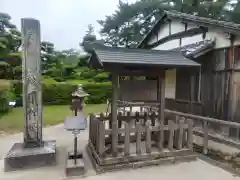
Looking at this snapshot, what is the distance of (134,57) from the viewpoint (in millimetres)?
4441

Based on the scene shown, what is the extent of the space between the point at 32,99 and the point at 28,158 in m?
1.31

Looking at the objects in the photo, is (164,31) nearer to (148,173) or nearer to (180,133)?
(180,133)

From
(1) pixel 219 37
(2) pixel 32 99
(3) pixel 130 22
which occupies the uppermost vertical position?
(3) pixel 130 22

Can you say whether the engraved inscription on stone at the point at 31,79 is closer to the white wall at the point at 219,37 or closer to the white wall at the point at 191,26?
the white wall at the point at 219,37

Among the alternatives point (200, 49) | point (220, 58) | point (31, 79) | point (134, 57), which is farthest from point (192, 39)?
point (31, 79)

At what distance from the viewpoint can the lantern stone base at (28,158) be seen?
4258 mm

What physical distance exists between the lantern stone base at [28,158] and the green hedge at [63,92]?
456 inches

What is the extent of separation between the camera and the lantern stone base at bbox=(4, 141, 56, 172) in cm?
426

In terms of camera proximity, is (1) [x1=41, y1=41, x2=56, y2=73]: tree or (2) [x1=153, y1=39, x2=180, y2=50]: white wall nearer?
(2) [x1=153, y1=39, x2=180, y2=50]: white wall

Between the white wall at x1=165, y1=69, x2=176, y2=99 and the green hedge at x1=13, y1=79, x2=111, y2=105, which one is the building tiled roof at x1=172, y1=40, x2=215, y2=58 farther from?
the green hedge at x1=13, y1=79, x2=111, y2=105

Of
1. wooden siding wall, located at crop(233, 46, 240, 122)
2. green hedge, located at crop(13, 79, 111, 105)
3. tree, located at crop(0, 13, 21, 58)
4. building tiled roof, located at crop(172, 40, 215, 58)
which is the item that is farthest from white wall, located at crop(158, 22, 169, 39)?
tree, located at crop(0, 13, 21, 58)

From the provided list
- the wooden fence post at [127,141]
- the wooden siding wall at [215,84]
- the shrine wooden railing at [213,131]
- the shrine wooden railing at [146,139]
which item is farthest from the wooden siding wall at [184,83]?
the wooden fence post at [127,141]

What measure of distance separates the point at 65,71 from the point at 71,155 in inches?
761

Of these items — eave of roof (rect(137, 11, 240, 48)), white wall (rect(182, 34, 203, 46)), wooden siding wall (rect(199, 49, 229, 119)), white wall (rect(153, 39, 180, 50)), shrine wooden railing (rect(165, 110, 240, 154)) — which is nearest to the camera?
shrine wooden railing (rect(165, 110, 240, 154))
